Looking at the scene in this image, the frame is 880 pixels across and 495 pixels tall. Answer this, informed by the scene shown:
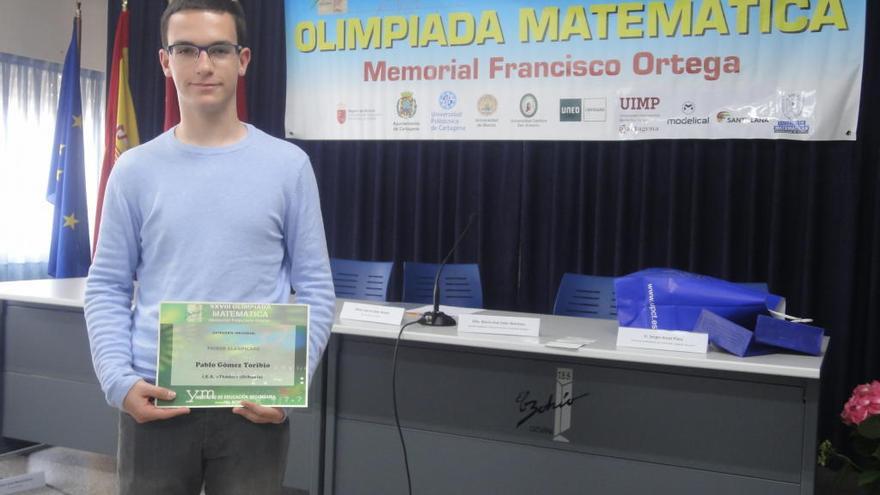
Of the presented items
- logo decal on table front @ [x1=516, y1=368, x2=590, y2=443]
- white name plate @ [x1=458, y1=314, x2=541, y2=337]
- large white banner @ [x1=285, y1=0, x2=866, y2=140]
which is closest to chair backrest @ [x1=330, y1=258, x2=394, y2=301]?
large white banner @ [x1=285, y1=0, x2=866, y2=140]

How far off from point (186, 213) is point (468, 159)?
11.3ft

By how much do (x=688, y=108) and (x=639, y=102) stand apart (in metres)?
0.24

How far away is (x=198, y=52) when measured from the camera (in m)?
1.13

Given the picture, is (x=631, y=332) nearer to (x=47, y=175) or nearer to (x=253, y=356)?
(x=253, y=356)

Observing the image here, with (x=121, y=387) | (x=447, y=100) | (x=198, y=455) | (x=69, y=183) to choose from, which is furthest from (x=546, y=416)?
(x=69, y=183)

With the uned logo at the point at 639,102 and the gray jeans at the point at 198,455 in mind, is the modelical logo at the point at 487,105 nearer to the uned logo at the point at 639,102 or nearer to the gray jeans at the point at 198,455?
the uned logo at the point at 639,102

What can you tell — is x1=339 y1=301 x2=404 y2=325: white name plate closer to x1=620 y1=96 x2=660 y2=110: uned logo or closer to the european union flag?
x1=620 y1=96 x2=660 y2=110: uned logo

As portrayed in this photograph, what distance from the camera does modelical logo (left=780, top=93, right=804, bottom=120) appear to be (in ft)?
12.0

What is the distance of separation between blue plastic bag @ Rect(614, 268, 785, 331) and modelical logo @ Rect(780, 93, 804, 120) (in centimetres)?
175

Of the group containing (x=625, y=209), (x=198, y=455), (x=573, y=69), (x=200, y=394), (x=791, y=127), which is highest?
(x=573, y=69)

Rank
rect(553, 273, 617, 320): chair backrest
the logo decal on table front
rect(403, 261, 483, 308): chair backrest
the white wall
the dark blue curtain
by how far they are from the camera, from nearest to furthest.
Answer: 1. the logo decal on table front
2. rect(553, 273, 617, 320): chair backrest
3. rect(403, 261, 483, 308): chair backrest
4. the dark blue curtain
5. the white wall

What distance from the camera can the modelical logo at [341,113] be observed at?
456cm

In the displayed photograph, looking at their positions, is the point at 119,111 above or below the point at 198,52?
above

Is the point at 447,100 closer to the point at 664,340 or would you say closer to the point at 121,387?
the point at 664,340
